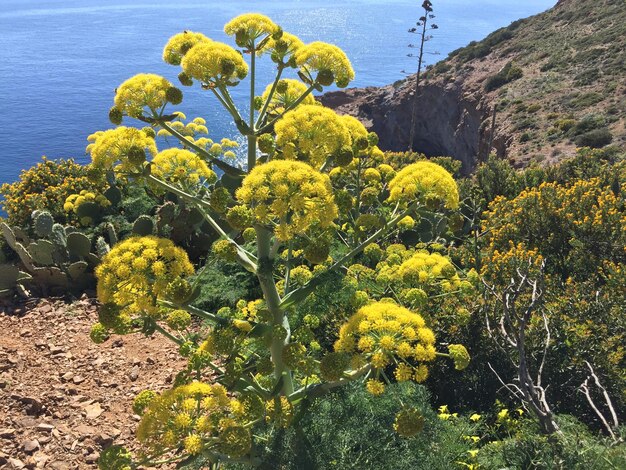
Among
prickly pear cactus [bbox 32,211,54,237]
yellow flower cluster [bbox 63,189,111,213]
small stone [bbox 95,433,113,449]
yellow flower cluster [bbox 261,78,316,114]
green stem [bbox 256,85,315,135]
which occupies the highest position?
yellow flower cluster [bbox 261,78,316,114]

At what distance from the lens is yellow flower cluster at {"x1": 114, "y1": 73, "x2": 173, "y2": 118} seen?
3029mm

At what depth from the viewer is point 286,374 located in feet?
11.8

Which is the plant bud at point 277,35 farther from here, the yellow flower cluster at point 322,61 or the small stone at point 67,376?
the small stone at point 67,376

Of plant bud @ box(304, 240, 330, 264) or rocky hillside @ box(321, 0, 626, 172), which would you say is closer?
plant bud @ box(304, 240, 330, 264)

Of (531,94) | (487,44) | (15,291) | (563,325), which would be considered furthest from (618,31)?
(15,291)

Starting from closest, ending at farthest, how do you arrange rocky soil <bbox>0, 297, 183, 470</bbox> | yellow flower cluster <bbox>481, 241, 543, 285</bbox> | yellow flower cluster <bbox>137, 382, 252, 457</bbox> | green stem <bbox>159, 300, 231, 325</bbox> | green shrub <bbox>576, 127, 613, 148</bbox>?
1. yellow flower cluster <bbox>137, 382, 252, 457</bbox>
2. green stem <bbox>159, 300, 231, 325</bbox>
3. rocky soil <bbox>0, 297, 183, 470</bbox>
4. yellow flower cluster <bbox>481, 241, 543, 285</bbox>
5. green shrub <bbox>576, 127, 613, 148</bbox>

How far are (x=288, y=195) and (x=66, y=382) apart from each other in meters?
5.02

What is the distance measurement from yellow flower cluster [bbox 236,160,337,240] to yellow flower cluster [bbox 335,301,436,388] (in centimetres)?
73

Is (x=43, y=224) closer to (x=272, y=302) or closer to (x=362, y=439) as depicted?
(x=272, y=302)

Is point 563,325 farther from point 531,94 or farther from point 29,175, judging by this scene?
point 531,94

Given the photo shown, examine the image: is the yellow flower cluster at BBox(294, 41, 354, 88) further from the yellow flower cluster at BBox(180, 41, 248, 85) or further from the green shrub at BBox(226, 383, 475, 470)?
the green shrub at BBox(226, 383, 475, 470)

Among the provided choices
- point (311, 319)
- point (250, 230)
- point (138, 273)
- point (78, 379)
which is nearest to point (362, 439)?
point (311, 319)

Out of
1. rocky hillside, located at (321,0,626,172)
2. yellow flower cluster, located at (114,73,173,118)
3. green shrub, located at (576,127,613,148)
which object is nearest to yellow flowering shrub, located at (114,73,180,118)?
yellow flower cluster, located at (114,73,173,118)

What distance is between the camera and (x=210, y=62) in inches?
115
